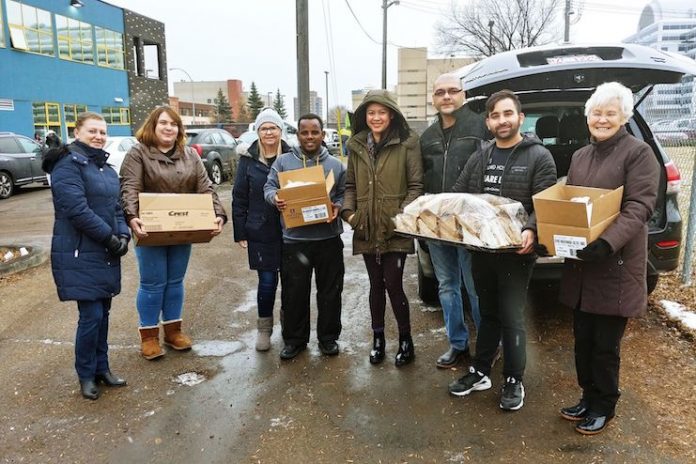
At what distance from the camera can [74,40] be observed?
25.7 metres

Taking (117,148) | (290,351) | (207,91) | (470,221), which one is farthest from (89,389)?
(207,91)

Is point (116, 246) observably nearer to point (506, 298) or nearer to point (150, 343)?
point (150, 343)

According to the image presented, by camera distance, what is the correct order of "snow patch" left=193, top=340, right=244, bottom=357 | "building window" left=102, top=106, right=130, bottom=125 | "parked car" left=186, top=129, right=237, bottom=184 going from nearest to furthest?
1. "snow patch" left=193, top=340, right=244, bottom=357
2. "parked car" left=186, top=129, right=237, bottom=184
3. "building window" left=102, top=106, right=130, bottom=125

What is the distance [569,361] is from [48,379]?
3700 mm

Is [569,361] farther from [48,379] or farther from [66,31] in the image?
[66,31]

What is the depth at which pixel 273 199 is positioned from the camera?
3.78 m

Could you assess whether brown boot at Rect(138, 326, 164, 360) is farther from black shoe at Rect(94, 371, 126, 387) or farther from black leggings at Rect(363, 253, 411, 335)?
black leggings at Rect(363, 253, 411, 335)

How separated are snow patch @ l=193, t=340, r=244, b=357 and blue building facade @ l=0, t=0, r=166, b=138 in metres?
21.3

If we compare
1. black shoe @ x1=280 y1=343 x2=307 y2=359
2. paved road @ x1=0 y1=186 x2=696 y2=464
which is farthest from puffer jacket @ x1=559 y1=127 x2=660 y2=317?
black shoe @ x1=280 y1=343 x2=307 y2=359

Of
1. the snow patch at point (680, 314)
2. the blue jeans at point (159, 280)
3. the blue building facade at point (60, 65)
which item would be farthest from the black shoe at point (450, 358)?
the blue building facade at point (60, 65)

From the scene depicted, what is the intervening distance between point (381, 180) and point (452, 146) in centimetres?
53

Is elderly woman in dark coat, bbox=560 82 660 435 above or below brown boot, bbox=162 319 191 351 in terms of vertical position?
above

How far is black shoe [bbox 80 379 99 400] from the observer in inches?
136

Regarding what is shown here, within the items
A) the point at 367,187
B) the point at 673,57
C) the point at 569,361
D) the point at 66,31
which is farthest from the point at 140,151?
the point at 66,31
